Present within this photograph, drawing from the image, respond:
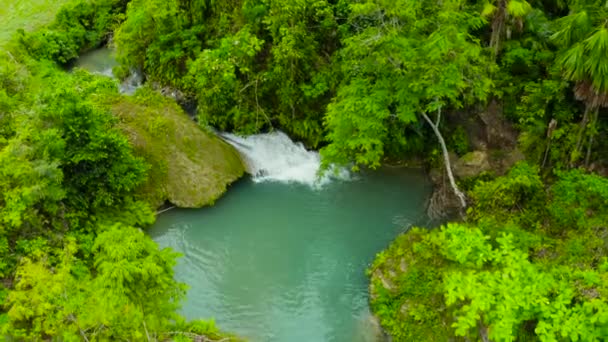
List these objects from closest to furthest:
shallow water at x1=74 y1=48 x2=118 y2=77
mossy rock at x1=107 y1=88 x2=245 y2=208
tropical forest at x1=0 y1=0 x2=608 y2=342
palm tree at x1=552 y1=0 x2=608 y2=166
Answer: tropical forest at x1=0 y1=0 x2=608 y2=342
palm tree at x1=552 y1=0 x2=608 y2=166
mossy rock at x1=107 y1=88 x2=245 y2=208
shallow water at x1=74 y1=48 x2=118 y2=77

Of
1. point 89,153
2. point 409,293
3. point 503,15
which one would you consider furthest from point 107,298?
point 503,15

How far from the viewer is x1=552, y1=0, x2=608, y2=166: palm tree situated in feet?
44.2

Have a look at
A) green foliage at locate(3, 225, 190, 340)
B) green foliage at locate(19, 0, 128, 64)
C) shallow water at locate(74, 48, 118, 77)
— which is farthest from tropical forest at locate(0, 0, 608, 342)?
shallow water at locate(74, 48, 118, 77)

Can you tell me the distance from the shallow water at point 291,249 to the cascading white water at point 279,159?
1.10ft

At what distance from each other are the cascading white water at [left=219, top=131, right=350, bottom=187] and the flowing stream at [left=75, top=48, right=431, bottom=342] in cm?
4

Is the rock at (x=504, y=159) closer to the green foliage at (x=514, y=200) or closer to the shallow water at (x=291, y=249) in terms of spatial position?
the green foliage at (x=514, y=200)

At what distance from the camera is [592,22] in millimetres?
14297

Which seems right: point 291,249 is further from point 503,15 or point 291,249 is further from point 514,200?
point 503,15

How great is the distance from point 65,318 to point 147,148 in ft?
27.7

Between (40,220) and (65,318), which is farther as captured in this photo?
(40,220)

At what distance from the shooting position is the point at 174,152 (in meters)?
18.4

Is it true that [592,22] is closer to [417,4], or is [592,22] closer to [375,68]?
[417,4]

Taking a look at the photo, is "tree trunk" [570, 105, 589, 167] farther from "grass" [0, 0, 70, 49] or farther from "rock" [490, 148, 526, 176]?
"grass" [0, 0, 70, 49]

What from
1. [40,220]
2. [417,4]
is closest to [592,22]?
[417,4]
